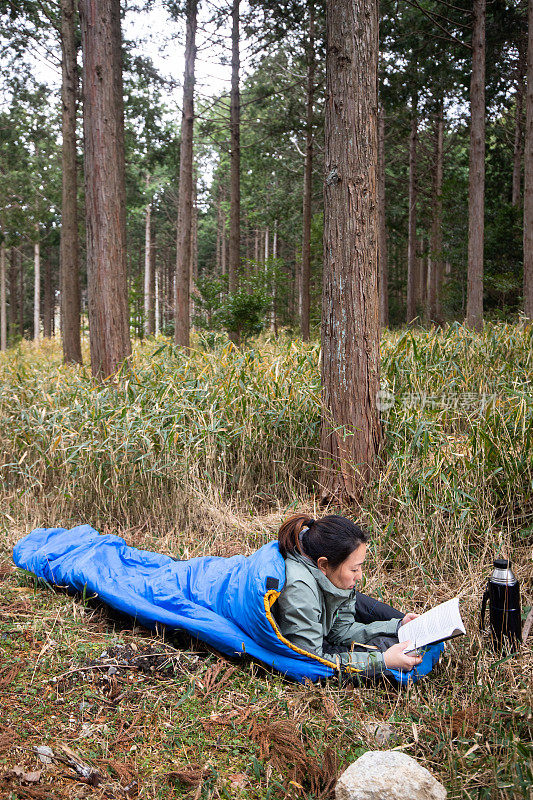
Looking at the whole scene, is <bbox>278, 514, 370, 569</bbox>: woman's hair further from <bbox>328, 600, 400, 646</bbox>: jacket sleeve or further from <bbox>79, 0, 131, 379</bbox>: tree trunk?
<bbox>79, 0, 131, 379</bbox>: tree trunk

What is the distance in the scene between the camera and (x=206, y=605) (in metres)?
2.79

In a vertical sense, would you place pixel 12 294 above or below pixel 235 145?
below

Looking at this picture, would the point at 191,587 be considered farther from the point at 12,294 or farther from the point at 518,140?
the point at 12,294

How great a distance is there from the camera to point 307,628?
247 cm

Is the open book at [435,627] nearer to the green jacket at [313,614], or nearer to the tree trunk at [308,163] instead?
the green jacket at [313,614]

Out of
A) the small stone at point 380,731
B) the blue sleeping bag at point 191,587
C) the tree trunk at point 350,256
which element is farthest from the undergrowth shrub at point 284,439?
the small stone at point 380,731

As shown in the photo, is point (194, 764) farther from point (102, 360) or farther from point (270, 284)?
point (270, 284)

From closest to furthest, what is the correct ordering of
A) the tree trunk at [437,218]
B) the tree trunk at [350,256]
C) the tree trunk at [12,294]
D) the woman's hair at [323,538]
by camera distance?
1. the woman's hair at [323,538]
2. the tree trunk at [350,256]
3. the tree trunk at [437,218]
4. the tree trunk at [12,294]

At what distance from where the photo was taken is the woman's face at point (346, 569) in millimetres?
2516

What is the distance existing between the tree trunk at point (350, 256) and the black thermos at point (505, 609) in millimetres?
1485

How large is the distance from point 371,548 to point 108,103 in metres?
5.30

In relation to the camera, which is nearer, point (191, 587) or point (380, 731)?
point (380, 731)

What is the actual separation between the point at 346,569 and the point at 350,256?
2288 mm

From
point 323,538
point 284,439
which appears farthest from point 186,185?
point 323,538
